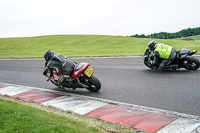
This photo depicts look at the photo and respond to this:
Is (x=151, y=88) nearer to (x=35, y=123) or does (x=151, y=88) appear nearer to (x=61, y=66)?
(x=61, y=66)

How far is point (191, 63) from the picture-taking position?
393 inches

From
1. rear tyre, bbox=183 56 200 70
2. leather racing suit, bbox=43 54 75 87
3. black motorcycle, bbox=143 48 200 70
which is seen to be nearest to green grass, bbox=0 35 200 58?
black motorcycle, bbox=143 48 200 70

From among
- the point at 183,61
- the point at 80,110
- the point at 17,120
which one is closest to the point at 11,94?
the point at 80,110

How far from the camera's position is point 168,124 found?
4.77 m

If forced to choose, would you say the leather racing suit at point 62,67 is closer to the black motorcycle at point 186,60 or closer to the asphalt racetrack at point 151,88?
the asphalt racetrack at point 151,88

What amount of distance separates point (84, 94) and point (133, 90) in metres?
1.62

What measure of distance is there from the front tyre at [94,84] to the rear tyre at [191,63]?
4410mm

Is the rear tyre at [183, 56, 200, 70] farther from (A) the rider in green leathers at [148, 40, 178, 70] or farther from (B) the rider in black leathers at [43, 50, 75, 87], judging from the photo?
(B) the rider in black leathers at [43, 50, 75, 87]

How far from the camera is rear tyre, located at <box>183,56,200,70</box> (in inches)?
390

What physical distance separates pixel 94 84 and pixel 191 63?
15.6 ft

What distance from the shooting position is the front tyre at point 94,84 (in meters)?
7.59

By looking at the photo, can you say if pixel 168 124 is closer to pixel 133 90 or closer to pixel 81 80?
pixel 133 90

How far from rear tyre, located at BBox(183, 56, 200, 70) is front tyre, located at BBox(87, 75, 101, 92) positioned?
441 cm

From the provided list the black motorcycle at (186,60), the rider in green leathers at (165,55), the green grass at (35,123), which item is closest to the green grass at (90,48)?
the rider in green leathers at (165,55)
